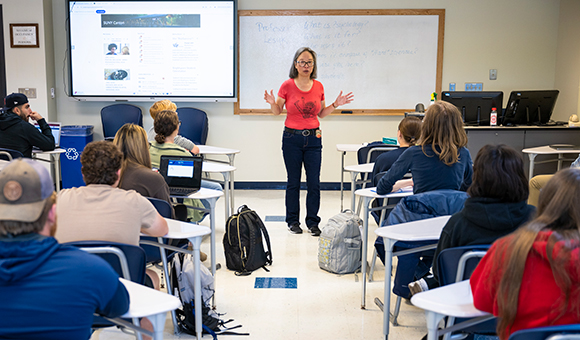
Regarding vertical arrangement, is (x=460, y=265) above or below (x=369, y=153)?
below

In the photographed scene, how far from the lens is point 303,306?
287 centimetres

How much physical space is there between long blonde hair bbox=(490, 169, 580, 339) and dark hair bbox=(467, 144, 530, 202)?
39 centimetres

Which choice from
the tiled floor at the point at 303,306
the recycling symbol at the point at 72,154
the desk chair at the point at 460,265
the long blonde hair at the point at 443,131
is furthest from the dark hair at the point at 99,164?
the recycling symbol at the point at 72,154

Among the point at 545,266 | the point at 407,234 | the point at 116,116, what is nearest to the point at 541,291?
the point at 545,266

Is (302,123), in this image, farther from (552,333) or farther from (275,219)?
(552,333)

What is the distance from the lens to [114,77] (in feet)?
19.7

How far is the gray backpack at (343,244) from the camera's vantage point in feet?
11.0

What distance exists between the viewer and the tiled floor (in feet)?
8.30

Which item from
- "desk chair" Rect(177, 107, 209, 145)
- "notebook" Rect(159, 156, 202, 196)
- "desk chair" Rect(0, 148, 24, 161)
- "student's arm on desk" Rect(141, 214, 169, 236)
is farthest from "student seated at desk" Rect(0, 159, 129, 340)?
"desk chair" Rect(177, 107, 209, 145)

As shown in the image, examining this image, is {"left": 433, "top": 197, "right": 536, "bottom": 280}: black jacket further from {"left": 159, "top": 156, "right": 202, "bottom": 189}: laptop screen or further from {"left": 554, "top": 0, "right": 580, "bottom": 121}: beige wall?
{"left": 554, "top": 0, "right": 580, "bottom": 121}: beige wall

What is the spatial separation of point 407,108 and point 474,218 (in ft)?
14.9

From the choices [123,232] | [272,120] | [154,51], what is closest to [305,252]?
[123,232]

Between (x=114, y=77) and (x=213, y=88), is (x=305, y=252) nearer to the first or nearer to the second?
(x=213, y=88)

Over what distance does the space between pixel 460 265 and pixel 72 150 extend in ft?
17.6
